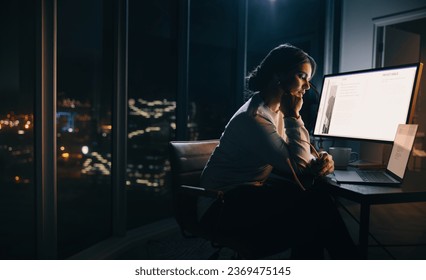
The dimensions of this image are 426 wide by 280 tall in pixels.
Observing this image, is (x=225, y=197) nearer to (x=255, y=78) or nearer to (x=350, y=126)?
(x=255, y=78)

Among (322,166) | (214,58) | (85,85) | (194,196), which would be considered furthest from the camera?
(214,58)

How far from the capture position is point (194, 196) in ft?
5.22

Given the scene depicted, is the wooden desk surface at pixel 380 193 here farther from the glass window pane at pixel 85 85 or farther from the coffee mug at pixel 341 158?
the glass window pane at pixel 85 85

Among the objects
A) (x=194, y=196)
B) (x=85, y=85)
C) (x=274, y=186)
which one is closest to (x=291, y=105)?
(x=274, y=186)

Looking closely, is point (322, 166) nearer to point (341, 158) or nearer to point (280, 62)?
point (341, 158)

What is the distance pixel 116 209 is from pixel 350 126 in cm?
163

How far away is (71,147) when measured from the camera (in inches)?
94.8

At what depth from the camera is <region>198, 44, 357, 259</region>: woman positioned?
4.27ft

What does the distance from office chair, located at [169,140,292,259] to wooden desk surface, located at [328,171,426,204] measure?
1.14 feet

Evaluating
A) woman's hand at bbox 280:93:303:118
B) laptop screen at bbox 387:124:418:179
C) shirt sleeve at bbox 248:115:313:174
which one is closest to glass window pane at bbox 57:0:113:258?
shirt sleeve at bbox 248:115:313:174

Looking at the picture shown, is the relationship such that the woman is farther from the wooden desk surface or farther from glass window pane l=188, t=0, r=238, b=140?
glass window pane l=188, t=0, r=238, b=140

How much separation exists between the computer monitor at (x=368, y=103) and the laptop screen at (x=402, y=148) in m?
0.14

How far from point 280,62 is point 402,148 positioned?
2.05 feet
